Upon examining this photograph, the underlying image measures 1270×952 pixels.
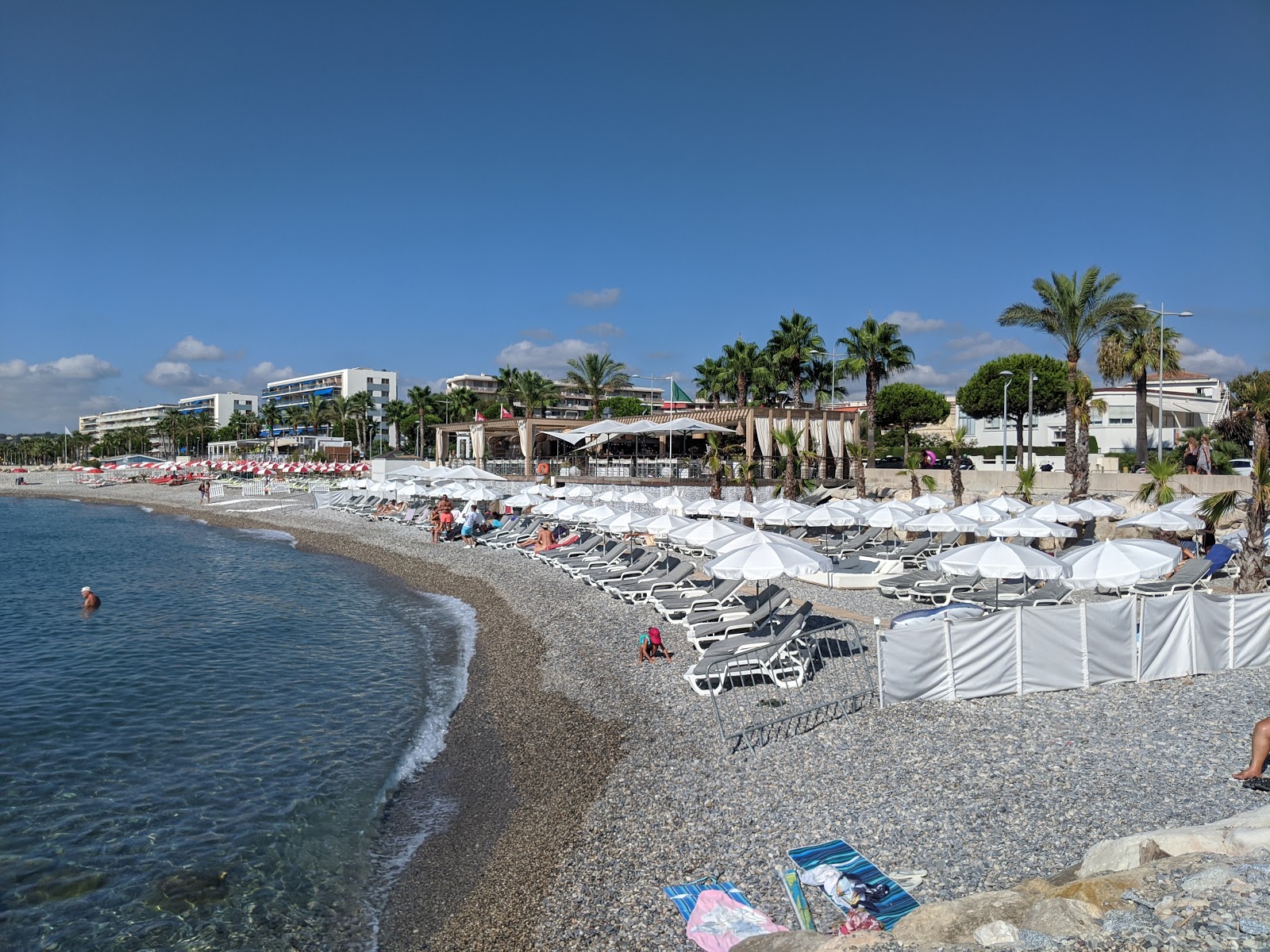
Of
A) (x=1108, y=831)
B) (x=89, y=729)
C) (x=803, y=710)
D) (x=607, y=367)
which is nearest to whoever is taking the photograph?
(x=1108, y=831)

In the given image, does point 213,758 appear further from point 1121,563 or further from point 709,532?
point 1121,563

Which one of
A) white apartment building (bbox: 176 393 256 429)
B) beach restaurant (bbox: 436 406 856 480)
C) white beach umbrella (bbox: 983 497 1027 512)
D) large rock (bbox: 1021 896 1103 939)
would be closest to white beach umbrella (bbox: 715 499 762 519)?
white beach umbrella (bbox: 983 497 1027 512)

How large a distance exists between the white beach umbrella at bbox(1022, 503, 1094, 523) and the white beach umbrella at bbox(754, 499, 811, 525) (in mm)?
5785

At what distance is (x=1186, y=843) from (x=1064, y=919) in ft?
4.65

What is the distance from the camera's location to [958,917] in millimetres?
4844

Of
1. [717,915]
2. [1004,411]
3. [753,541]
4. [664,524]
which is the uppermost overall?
[1004,411]

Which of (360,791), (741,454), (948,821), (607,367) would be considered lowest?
(360,791)

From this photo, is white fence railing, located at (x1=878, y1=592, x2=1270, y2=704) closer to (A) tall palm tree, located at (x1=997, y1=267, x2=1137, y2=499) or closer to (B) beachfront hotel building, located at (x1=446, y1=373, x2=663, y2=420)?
(A) tall palm tree, located at (x1=997, y1=267, x2=1137, y2=499)

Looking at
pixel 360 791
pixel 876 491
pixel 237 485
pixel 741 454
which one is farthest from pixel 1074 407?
pixel 237 485

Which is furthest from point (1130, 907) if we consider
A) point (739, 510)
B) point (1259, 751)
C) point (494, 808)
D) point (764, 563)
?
point (739, 510)

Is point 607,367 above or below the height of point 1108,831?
above

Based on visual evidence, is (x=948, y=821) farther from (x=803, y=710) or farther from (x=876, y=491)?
(x=876, y=491)

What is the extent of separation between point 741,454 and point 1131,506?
18.2 m

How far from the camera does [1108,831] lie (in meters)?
6.39
